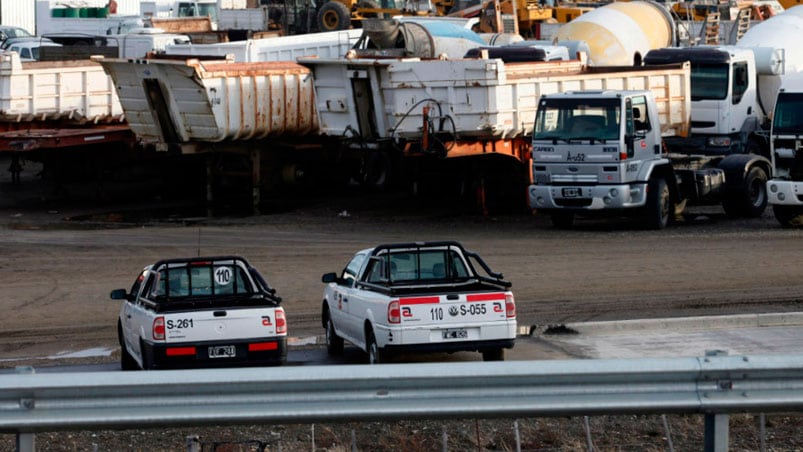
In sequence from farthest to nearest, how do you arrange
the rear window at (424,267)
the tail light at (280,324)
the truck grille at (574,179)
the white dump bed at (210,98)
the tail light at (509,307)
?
the white dump bed at (210,98) → the truck grille at (574,179) → the rear window at (424,267) → the tail light at (509,307) → the tail light at (280,324)

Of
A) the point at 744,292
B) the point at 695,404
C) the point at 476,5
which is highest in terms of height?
the point at 476,5

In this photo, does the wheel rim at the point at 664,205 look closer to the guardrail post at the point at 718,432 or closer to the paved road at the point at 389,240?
the paved road at the point at 389,240

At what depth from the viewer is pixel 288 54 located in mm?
33656

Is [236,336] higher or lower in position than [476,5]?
lower

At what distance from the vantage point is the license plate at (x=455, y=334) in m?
12.6

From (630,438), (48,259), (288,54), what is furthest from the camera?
(288,54)

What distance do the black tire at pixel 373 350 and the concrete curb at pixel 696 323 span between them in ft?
10.1

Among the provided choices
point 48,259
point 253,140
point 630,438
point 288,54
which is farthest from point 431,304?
point 288,54

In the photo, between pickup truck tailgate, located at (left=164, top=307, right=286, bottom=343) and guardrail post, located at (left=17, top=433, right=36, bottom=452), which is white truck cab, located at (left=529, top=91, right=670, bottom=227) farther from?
guardrail post, located at (left=17, top=433, right=36, bottom=452)

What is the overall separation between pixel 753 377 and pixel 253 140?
73.1ft

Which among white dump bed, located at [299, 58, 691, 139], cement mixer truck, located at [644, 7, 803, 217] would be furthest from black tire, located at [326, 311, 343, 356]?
cement mixer truck, located at [644, 7, 803, 217]

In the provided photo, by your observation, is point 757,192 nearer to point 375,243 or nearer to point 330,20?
point 375,243

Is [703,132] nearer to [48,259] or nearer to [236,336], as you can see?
[48,259]

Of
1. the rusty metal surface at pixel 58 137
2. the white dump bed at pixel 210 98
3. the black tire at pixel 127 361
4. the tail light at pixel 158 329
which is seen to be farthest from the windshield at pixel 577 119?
the tail light at pixel 158 329
